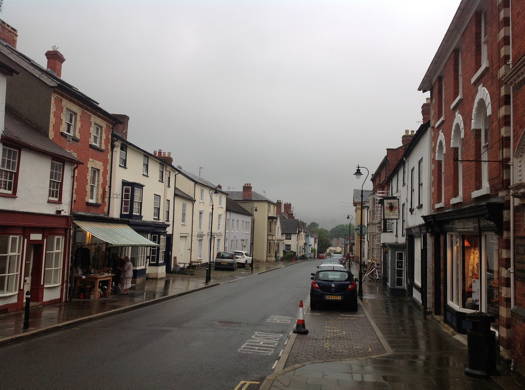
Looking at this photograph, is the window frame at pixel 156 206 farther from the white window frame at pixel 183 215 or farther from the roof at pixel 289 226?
the roof at pixel 289 226

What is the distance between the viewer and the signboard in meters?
22.0

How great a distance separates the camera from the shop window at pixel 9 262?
14.7 m

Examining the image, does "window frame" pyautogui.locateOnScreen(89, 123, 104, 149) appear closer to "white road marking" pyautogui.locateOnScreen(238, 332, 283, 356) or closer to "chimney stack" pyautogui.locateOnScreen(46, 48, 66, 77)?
"chimney stack" pyautogui.locateOnScreen(46, 48, 66, 77)

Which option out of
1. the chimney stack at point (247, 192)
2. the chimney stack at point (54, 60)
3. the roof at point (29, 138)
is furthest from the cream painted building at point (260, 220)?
the roof at point (29, 138)

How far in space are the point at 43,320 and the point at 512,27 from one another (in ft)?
48.1

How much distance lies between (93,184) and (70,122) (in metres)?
3.39

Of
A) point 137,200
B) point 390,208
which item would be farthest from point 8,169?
point 390,208

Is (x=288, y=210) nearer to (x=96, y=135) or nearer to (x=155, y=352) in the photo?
(x=96, y=135)

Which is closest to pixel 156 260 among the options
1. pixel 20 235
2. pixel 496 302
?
pixel 20 235

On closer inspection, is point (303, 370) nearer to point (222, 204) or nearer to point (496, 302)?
point (496, 302)

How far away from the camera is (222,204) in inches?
1980

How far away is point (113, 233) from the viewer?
68.2 feet

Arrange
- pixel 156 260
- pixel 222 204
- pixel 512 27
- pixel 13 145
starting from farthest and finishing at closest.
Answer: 1. pixel 222 204
2. pixel 156 260
3. pixel 13 145
4. pixel 512 27

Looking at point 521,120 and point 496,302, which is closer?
point 521,120
